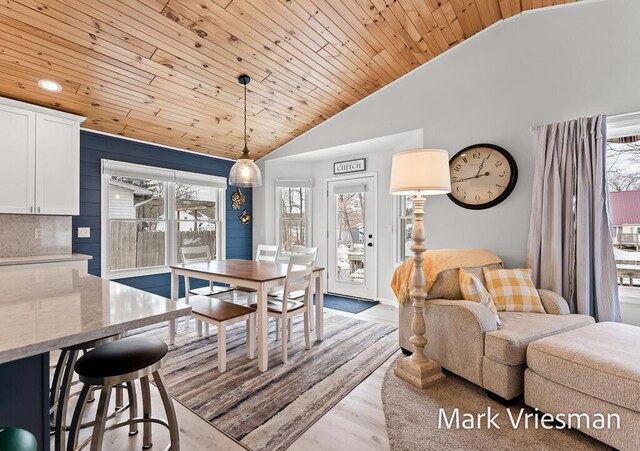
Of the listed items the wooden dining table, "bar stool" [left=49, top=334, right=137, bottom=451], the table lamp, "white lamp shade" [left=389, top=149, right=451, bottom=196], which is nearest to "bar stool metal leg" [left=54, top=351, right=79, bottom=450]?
"bar stool" [left=49, top=334, right=137, bottom=451]

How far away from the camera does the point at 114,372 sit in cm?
126

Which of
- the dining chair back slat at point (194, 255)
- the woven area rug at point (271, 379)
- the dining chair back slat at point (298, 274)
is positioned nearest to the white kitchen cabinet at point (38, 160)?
the dining chair back slat at point (194, 255)

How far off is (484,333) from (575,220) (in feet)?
4.64

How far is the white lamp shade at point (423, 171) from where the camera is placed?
224 centimetres

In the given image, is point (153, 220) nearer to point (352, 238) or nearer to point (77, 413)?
point (352, 238)

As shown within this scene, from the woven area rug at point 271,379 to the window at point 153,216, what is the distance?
122 centimetres

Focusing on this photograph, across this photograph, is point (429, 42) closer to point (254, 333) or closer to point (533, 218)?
point (533, 218)

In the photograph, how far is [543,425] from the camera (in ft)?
6.15

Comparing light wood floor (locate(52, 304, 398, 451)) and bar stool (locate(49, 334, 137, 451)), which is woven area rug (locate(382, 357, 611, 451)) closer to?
light wood floor (locate(52, 304, 398, 451))

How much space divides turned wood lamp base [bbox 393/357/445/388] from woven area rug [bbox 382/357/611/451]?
5cm

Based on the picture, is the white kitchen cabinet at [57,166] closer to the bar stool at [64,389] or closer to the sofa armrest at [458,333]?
the bar stool at [64,389]

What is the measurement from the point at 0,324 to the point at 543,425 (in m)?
2.59

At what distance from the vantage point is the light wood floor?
1.72 metres

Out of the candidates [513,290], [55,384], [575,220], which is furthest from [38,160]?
[575,220]
